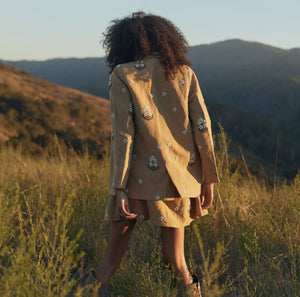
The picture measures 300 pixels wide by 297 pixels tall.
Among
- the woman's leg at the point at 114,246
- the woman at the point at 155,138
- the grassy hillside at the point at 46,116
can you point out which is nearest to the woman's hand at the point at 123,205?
the woman at the point at 155,138

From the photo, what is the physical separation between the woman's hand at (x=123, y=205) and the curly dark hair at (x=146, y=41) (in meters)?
0.62

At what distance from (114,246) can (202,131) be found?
0.77 metres

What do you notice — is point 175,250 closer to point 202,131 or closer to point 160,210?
point 160,210

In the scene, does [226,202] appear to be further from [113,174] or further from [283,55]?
[283,55]

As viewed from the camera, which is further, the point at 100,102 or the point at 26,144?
the point at 100,102

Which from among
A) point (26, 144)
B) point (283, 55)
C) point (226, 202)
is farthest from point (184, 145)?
point (283, 55)

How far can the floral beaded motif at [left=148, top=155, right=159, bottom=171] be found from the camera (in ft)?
5.53

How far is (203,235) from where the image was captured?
9.14 ft

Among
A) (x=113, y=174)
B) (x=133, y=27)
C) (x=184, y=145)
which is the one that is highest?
(x=133, y=27)

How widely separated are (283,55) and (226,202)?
166 metres

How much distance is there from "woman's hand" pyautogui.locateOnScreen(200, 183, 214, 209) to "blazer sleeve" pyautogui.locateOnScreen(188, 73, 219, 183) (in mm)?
63

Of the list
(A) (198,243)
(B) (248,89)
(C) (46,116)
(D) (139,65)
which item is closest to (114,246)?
(A) (198,243)

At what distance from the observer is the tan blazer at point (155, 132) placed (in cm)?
167

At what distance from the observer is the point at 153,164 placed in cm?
169
